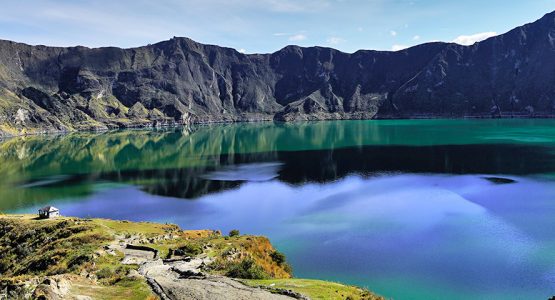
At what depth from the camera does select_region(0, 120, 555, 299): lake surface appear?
53.5 meters

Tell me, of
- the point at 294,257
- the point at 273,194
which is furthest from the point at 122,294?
the point at 273,194

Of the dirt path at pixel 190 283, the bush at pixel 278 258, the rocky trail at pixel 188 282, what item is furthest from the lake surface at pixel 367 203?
the dirt path at pixel 190 283

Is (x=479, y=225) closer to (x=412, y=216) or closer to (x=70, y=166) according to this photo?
(x=412, y=216)

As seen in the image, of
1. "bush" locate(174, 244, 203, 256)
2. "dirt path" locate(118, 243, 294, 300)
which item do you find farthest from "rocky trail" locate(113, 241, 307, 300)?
"bush" locate(174, 244, 203, 256)

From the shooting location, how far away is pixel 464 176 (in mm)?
118438

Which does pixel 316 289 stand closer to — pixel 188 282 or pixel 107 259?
pixel 188 282

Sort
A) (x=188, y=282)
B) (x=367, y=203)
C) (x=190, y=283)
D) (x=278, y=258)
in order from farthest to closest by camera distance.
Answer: (x=367, y=203)
(x=278, y=258)
(x=188, y=282)
(x=190, y=283)

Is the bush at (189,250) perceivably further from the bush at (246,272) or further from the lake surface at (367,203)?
the lake surface at (367,203)

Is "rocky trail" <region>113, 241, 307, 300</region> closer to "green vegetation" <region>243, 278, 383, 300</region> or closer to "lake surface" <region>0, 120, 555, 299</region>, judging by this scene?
"green vegetation" <region>243, 278, 383, 300</region>

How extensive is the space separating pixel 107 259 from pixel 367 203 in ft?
187

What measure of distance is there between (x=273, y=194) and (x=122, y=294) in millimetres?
70689

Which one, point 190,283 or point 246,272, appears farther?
point 246,272

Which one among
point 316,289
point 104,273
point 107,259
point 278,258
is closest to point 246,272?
point 316,289

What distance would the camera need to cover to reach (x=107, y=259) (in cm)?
4634
